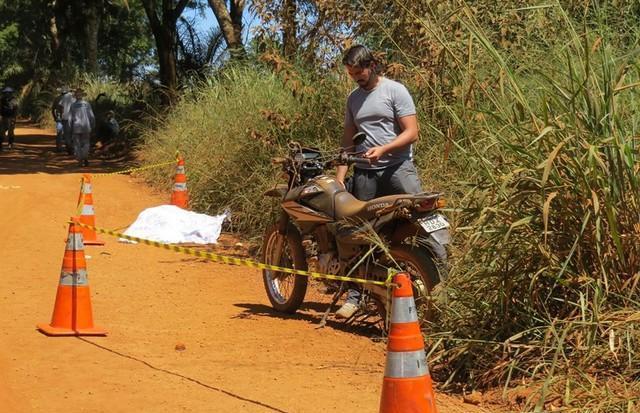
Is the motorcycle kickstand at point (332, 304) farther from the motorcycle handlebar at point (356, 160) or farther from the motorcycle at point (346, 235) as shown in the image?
the motorcycle handlebar at point (356, 160)

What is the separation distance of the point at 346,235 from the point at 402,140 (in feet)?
2.71

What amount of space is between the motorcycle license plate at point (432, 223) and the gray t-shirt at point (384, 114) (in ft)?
3.13

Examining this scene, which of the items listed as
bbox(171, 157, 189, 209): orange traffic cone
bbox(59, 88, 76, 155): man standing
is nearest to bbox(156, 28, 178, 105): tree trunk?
bbox(59, 88, 76, 155): man standing

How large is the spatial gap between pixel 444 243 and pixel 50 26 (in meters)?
41.4

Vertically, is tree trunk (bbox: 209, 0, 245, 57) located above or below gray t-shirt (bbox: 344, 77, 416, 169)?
above

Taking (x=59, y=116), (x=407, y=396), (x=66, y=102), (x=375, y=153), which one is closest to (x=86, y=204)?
(x=375, y=153)

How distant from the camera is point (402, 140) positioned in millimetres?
8070

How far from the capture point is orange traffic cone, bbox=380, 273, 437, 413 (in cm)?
525

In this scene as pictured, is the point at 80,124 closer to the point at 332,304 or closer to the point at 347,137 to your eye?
the point at 347,137

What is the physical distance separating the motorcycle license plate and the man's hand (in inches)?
30.9

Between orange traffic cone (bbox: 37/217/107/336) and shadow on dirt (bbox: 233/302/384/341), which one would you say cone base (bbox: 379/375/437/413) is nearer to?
shadow on dirt (bbox: 233/302/384/341)

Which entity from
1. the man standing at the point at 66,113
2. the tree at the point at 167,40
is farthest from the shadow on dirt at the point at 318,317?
the man standing at the point at 66,113

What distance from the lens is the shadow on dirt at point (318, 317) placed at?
328 inches

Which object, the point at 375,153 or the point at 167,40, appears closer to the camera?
the point at 375,153
